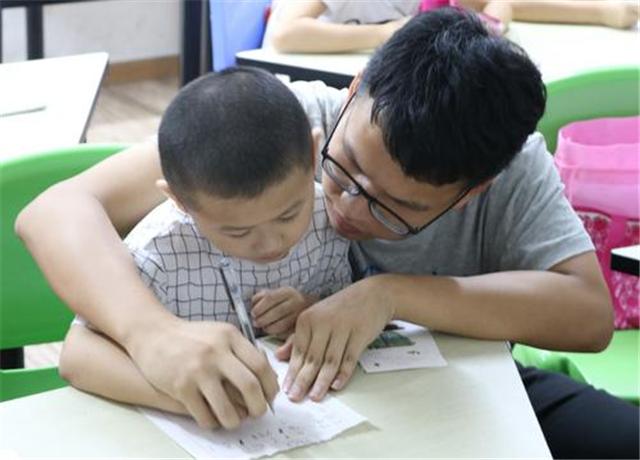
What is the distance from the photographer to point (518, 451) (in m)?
1.03

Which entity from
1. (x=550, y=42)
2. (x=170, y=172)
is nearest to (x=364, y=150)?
(x=170, y=172)

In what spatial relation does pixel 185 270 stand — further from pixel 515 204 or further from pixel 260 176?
pixel 515 204

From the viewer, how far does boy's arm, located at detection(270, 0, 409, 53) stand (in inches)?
99.3

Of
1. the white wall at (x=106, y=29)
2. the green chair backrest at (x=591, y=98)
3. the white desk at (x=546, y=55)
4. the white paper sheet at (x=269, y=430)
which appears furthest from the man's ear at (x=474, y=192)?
the white wall at (x=106, y=29)

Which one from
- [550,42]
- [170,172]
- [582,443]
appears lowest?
[582,443]

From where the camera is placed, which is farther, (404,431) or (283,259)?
(283,259)

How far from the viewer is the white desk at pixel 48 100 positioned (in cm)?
193

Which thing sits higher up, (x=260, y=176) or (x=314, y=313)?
(x=260, y=176)

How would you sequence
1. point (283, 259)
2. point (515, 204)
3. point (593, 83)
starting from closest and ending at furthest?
1. point (283, 259)
2. point (515, 204)
3. point (593, 83)

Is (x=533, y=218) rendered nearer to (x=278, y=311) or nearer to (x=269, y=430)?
(x=278, y=311)

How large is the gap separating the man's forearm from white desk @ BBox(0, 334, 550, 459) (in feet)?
0.30

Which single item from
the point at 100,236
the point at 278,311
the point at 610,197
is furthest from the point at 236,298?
the point at 610,197

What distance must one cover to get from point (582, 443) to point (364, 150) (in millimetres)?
602

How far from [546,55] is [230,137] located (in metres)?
1.69
